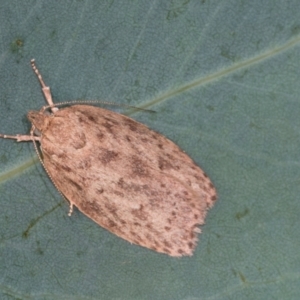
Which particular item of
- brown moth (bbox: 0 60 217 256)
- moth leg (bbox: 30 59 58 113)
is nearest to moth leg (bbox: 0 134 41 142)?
brown moth (bbox: 0 60 217 256)

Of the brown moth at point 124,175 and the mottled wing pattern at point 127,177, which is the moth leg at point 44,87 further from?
the mottled wing pattern at point 127,177

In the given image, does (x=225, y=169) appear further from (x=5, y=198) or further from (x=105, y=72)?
(x=5, y=198)

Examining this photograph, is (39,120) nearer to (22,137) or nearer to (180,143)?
(22,137)

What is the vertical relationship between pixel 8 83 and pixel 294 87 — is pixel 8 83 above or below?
below

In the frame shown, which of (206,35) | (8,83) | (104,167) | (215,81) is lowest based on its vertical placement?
(104,167)

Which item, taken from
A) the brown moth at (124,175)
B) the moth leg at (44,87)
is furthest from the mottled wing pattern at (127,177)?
the moth leg at (44,87)

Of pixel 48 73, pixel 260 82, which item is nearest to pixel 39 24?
pixel 48 73

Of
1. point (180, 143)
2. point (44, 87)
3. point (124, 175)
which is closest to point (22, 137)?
point (44, 87)

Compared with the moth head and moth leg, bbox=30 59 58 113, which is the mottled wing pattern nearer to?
the moth head
